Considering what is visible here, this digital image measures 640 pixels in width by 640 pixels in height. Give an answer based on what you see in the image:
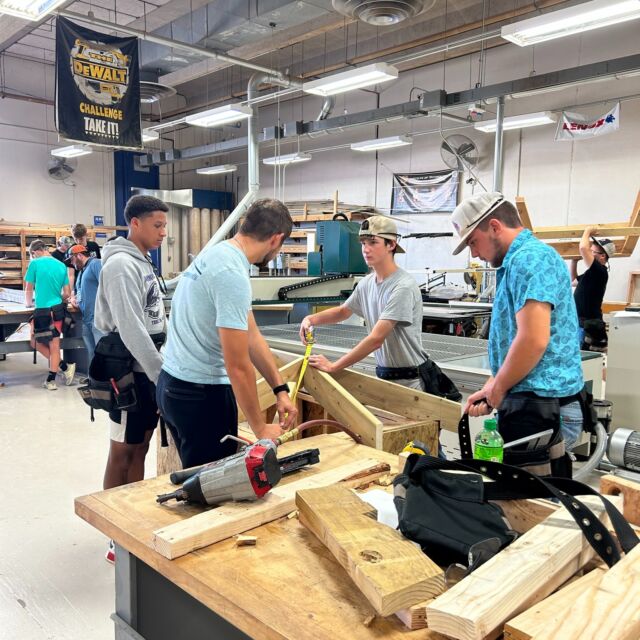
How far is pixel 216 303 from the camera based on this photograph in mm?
1784

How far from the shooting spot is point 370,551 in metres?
0.97

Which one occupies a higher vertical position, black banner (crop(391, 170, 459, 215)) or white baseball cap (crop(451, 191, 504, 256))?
black banner (crop(391, 170, 459, 215))

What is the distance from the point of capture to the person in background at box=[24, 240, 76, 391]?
5891 mm

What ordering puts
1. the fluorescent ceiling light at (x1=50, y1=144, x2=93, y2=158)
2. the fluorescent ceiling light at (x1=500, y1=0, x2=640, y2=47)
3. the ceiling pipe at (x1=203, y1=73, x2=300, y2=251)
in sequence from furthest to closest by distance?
the fluorescent ceiling light at (x1=50, y1=144, x2=93, y2=158)
the ceiling pipe at (x1=203, y1=73, x2=300, y2=251)
the fluorescent ceiling light at (x1=500, y1=0, x2=640, y2=47)

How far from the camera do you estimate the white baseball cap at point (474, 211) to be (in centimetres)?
193

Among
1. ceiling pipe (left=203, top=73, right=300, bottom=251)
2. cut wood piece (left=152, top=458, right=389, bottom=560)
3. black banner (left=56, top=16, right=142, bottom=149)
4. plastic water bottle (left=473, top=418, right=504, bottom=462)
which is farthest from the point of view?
black banner (left=56, top=16, right=142, bottom=149)

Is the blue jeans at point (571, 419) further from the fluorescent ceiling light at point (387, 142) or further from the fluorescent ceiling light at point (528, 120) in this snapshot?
the fluorescent ceiling light at point (387, 142)

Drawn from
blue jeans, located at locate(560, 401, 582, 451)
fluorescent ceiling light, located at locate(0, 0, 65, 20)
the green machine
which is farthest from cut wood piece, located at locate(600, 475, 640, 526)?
fluorescent ceiling light, located at locate(0, 0, 65, 20)

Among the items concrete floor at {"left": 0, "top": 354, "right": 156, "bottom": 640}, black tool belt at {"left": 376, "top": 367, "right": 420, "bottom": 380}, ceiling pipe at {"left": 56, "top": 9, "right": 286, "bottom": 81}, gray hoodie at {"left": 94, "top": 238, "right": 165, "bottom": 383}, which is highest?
ceiling pipe at {"left": 56, "top": 9, "right": 286, "bottom": 81}

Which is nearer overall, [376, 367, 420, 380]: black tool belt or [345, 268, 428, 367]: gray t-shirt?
[345, 268, 428, 367]: gray t-shirt

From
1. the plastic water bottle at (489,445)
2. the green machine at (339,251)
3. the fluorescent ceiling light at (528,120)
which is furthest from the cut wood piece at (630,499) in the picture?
the fluorescent ceiling light at (528,120)

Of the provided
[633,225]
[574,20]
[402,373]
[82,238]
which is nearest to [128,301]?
[402,373]

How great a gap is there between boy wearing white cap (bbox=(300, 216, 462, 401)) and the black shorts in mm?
732

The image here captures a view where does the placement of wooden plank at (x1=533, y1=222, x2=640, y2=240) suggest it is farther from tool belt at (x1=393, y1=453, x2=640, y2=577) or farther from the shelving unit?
the shelving unit
